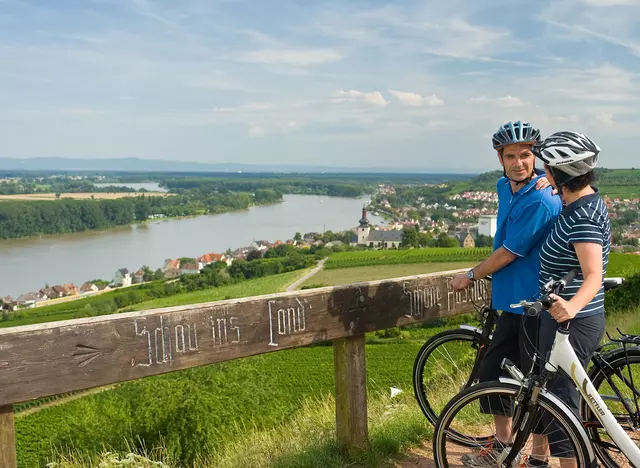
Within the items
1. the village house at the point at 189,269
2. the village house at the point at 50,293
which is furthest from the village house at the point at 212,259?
the village house at the point at 50,293

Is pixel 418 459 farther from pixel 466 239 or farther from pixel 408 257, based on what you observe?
pixel 466 239

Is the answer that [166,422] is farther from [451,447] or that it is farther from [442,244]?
[442,244]

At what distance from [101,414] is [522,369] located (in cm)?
1516

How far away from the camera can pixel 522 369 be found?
247 centimetres

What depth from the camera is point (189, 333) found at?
2.31m

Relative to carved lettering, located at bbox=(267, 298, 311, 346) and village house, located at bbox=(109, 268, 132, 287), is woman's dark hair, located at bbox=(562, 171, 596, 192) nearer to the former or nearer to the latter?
carved lettering, located at bbox=(267, 298, 311, 346)

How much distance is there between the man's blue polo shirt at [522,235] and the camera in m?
2.38

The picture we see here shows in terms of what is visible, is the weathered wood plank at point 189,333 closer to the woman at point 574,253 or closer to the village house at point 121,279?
the woman at point 574,253

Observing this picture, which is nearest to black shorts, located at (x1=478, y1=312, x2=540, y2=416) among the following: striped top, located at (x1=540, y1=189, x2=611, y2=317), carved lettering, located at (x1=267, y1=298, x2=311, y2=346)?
striped top, located at (x1=540, y1=189, x2=611, y2=317)

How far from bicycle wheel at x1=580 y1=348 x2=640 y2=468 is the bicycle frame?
25 cm

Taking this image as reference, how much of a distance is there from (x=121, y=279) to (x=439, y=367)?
213 feet

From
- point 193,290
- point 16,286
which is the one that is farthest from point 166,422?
point 16,286

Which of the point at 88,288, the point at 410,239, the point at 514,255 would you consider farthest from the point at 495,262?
Answer: the point at 410,239

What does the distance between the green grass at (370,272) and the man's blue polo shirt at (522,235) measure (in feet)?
124
